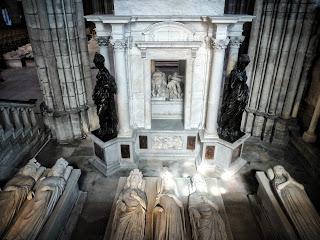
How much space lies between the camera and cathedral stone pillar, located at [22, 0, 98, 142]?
21.8ft

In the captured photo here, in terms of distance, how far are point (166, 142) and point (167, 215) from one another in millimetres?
2716

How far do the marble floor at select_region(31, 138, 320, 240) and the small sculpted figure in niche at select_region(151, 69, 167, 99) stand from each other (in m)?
1.82

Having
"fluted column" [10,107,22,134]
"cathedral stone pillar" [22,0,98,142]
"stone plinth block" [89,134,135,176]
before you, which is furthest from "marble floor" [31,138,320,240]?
"fluted column" [10,107,22,134]

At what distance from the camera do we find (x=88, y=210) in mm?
5578

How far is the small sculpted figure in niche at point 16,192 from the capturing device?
4.39m

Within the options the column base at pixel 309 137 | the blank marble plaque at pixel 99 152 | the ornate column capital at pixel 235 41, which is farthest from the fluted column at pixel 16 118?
the column base at pixel 309 137

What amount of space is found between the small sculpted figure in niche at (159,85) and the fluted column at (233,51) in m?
1.68

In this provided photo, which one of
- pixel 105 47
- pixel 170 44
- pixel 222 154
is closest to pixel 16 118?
pixel 105 47

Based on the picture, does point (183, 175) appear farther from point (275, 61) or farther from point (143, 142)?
point (275, 61)

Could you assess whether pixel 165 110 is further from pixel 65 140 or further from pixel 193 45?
pixel 65 140

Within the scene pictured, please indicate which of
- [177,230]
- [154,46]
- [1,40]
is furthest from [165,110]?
[1,40]

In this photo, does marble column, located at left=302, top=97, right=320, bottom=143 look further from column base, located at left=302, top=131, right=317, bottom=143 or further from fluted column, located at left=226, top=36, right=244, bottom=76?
fluted column, located at left=226, top=36, right=244, bottom=76

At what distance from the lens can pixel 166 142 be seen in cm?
698

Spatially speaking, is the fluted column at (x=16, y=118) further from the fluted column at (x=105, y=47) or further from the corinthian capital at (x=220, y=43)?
the corinthian capital at (x=220, y=43)
